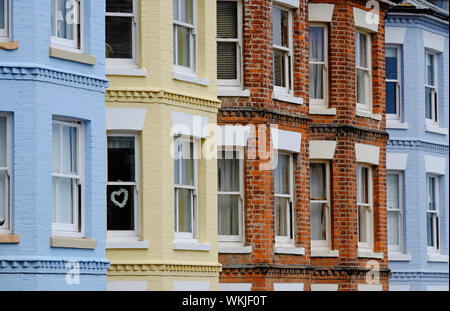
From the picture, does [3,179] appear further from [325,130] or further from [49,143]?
[325,130]

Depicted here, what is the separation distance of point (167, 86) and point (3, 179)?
15.7 ft

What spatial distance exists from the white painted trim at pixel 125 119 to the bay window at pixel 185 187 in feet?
2.98

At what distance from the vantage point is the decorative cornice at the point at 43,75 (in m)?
24.9

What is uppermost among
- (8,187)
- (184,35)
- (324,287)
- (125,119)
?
(184,35)

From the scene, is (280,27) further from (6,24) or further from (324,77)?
(6,24)

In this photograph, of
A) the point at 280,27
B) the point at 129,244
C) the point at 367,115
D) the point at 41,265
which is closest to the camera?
the point at 41,265

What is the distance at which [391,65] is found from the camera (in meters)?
39.1

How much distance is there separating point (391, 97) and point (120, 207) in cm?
1302

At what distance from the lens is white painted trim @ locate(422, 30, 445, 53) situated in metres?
39.7

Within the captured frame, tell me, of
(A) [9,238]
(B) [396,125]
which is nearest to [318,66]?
(B) [396,125]

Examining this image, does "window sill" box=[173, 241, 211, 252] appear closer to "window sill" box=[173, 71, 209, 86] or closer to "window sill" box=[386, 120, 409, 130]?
"window sill" box=[173, 71, 209, 86]

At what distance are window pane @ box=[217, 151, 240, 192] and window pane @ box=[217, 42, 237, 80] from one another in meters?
1.70

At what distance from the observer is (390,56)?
39.2 meters

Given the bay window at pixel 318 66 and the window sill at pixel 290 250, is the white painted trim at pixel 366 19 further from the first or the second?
the window sill at pixel 290 250
